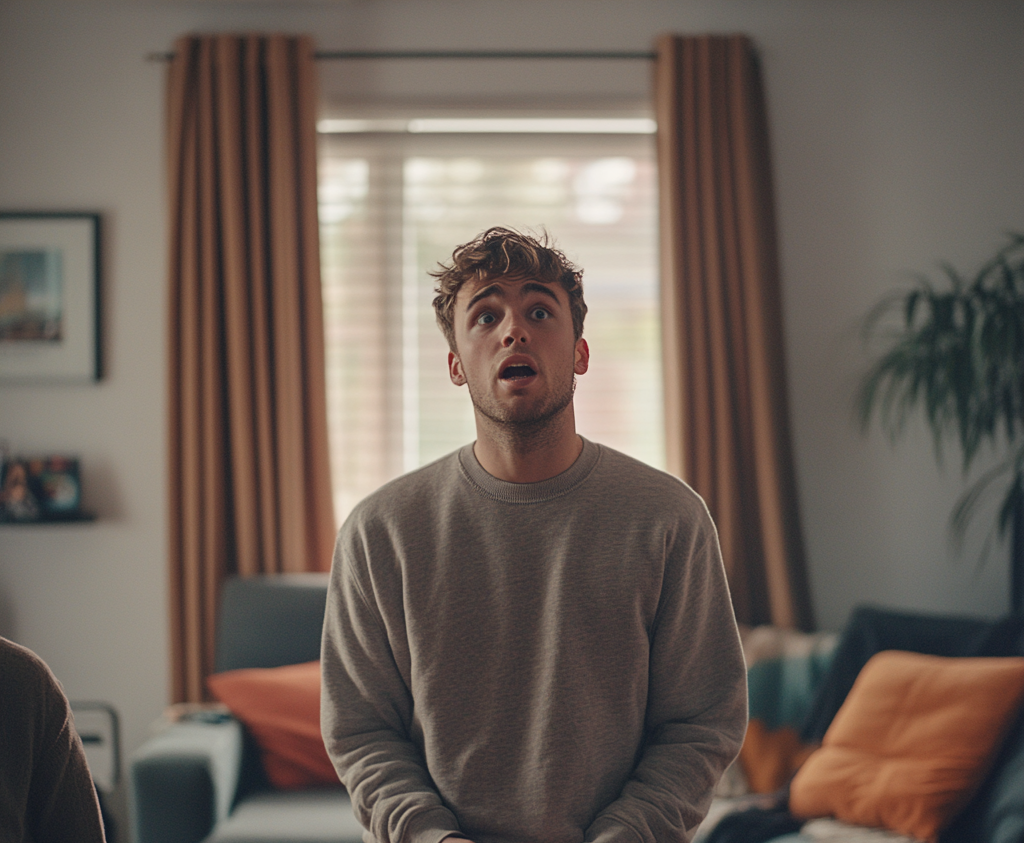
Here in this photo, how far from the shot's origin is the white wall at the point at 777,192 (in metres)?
2.53

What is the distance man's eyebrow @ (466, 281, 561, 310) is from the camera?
1104 mm

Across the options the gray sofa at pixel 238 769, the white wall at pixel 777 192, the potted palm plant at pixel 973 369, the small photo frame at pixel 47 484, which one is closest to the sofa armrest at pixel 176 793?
the gray sofa at pixel 238 769

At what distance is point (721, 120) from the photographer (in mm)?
2475

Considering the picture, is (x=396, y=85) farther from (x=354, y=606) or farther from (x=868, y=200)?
(x=354, y=606)

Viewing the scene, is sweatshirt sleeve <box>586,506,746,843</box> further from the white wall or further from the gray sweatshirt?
the white wall

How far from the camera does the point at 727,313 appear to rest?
2473mm

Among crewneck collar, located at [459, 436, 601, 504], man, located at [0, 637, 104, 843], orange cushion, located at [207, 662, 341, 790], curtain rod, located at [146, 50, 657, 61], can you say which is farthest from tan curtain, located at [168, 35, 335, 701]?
man, located at [0, 637, 104, 843]

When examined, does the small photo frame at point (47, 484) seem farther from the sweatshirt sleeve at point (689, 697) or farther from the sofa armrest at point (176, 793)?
the sweatshirt sleeve at point (689, 697)

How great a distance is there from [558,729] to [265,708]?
1.30 m

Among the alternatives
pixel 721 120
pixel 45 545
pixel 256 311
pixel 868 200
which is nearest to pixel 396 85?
pixel 256 311

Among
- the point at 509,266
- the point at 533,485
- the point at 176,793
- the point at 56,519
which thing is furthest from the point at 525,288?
the point at 56,519

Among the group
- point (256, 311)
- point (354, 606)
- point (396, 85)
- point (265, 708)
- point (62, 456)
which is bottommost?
point (265, 708)

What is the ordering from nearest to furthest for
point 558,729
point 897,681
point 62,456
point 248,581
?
point 558,729
point 897,681
point 248,581
point 62,456

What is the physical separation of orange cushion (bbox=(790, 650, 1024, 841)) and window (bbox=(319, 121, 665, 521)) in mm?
992
